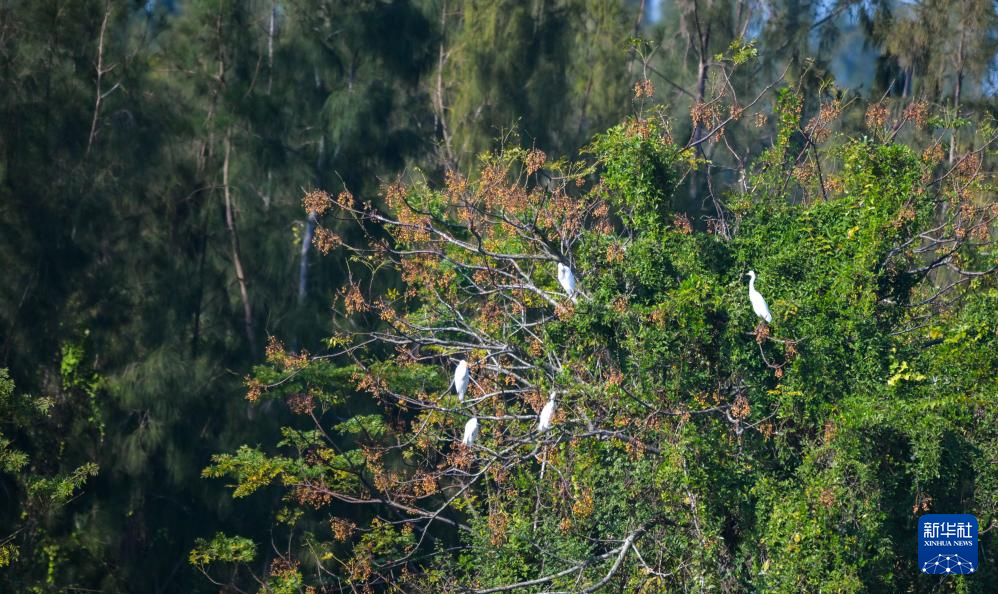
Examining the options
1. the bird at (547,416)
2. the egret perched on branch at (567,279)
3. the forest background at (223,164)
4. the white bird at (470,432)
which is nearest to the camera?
the bird at (547,416)

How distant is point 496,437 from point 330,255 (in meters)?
8.02

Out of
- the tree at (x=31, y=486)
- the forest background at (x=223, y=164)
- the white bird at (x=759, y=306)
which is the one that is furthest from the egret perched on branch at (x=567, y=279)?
the tree at (x=31, y=486)

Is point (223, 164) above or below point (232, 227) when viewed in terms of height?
above

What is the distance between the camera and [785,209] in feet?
25.4

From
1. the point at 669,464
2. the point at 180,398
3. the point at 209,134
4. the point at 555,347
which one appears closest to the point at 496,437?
the point at 555,347

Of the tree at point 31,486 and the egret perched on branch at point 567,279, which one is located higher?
the egret perched on branch at point 567,279

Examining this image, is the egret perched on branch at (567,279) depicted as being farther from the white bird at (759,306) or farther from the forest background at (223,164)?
the forest background at (223,164)

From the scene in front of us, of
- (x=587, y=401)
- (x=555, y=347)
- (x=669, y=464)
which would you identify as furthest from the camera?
(x=555, y=347)

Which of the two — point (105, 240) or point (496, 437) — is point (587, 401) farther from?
point (105, 240)

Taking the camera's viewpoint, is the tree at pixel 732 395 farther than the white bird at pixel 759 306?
No

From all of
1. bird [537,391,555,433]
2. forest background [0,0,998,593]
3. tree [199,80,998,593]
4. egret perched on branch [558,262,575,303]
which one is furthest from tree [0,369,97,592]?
bird [537,391,555,433]

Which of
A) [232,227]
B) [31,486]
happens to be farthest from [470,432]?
[232,227]

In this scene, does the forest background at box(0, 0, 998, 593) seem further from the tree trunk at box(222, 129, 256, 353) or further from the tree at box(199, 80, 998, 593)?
the tree at box(199, 80, 998, 593)

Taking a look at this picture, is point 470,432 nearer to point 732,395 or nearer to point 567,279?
point 567,279
